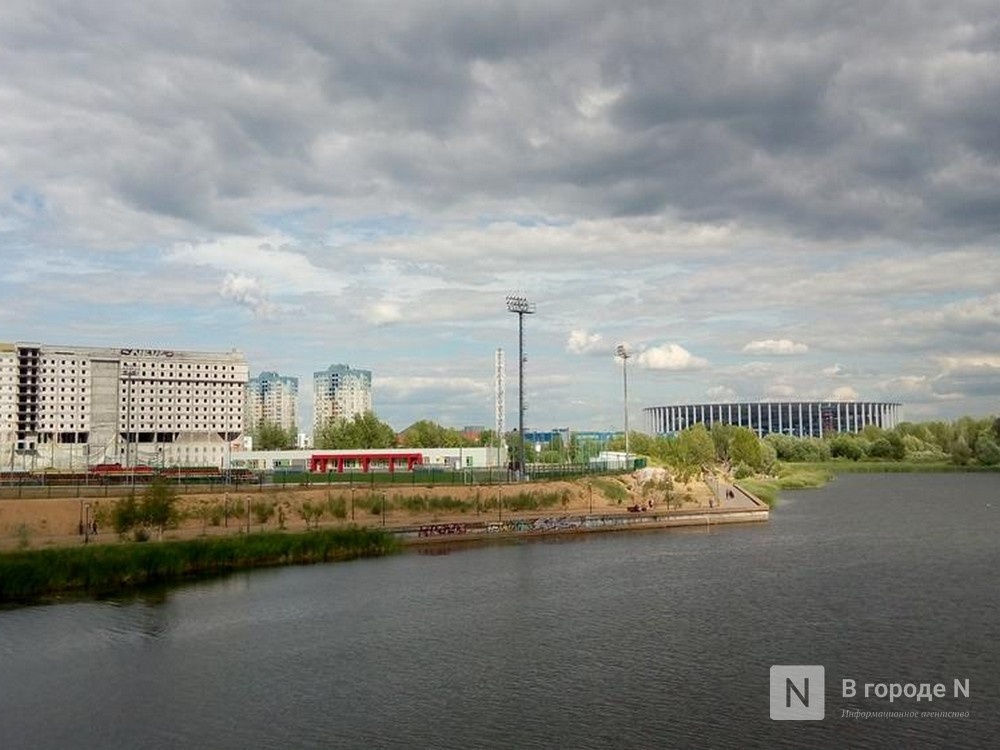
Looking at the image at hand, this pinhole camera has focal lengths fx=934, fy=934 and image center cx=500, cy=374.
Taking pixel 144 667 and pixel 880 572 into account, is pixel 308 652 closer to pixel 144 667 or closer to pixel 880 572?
pixel 144 667

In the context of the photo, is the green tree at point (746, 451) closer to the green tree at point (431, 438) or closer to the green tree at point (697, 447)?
the green tree at point (697, 447)

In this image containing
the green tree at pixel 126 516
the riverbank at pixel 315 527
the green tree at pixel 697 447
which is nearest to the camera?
the riverbank at pixel 315 527

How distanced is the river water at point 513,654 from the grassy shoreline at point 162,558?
3156mm

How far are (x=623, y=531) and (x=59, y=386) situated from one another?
15418cm

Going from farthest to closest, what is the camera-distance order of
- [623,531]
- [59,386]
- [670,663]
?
[59,386] → [623,531] → [670,663]

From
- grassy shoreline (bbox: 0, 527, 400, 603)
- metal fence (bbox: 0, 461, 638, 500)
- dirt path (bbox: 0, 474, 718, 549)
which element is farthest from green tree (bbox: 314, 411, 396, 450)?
grassy shoreline (bbox: 0, 527, 400, 603)

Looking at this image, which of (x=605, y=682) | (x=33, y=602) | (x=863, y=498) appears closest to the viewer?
(x=605, y=682)

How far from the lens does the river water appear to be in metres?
27.5

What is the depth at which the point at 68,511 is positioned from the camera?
66938 millimetres

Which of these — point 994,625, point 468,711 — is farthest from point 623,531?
point 468,711

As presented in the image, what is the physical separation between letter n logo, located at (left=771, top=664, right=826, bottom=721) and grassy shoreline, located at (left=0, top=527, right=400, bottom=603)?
35.7 metres

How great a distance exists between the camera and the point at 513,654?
36500mm

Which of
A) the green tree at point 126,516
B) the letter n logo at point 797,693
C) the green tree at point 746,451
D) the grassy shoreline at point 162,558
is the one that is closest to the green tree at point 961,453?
the green tree at point 746,451

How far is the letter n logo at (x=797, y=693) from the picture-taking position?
94.5 feet
